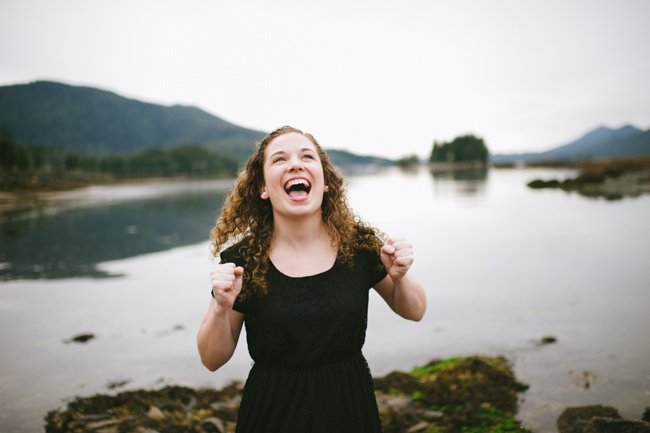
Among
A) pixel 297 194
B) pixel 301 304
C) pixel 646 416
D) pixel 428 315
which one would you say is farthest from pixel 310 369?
pixel 428 315

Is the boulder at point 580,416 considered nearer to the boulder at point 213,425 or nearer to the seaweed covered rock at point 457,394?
the seaweed covered rock at point 457,394

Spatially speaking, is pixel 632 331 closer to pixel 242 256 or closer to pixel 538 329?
pixel 538 329

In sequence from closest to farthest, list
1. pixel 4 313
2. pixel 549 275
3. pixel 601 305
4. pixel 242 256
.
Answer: pixel 242 256 < pixel 601 305 < pixel 4 313 < pixel 549 275

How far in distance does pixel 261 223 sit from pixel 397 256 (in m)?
0.96

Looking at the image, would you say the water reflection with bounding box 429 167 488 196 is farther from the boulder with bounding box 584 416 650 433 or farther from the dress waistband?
the dress waistband

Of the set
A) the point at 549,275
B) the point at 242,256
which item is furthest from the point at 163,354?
the point at 549,275

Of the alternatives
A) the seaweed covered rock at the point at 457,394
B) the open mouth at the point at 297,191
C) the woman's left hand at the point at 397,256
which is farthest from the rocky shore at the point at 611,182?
the open mouth at the point at 297,191

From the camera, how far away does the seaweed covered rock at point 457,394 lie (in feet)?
13.3

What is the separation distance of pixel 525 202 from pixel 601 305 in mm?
17167

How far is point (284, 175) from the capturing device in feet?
7.42

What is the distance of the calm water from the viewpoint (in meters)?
4.93

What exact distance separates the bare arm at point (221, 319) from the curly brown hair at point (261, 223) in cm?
18

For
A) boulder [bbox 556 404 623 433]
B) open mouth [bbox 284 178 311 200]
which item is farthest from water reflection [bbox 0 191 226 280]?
boulder [bbox 556 404 623 433]

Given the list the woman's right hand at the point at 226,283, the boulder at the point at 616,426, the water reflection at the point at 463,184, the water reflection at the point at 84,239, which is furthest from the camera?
the water reflection at the point at 463,184
